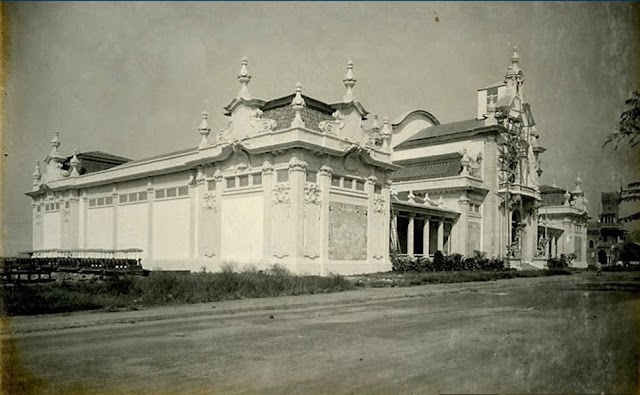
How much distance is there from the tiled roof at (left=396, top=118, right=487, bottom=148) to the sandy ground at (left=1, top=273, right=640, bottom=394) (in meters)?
33.1

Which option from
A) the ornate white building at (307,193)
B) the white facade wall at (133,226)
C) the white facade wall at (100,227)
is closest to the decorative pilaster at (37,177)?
the ornate white building at (307,193)

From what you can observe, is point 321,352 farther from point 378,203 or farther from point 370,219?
point 378,203

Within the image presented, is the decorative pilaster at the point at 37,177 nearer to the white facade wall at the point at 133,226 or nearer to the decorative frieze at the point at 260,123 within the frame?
the white facade wall at the point at 133,226

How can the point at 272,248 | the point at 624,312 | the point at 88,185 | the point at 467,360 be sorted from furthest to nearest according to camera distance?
1. the point at 88,185
2. the point at 272,248
3. the point at 624,312
4. the point at 467,360

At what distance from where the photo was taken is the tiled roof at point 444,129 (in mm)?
44938

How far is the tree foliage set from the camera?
735 centimetres

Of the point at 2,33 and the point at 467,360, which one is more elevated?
the point at 2,33

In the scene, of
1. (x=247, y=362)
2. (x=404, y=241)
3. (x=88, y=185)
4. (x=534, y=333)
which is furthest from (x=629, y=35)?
(x=88, y=185)

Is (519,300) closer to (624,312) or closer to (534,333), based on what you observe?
(624,312)

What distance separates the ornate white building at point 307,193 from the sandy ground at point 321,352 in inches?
284

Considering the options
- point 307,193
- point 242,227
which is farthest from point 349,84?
point 242,227

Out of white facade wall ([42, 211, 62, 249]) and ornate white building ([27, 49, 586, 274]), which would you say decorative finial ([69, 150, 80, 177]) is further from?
white facade wall ([42, 211, 62, 249])

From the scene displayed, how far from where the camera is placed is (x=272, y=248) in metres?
25.0

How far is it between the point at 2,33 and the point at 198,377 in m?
4.86
